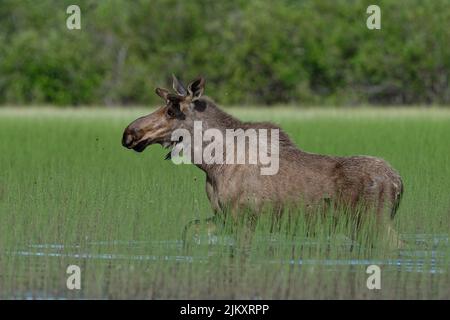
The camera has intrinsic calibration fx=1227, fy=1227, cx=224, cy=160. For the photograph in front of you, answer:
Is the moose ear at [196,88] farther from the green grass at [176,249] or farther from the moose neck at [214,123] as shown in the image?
the green grass at [176,249]

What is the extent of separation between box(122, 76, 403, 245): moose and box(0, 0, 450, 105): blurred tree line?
1816 inches

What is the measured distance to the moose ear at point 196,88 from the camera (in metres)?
10.9

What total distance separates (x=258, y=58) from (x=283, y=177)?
4913cm

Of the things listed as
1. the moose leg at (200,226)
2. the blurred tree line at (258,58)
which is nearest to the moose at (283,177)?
the moose leg at (200,226)

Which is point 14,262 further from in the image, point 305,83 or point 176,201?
point 305,83

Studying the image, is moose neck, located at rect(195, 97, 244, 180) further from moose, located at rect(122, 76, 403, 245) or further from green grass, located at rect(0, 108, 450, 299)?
green grass, located at rect(0, 108, 450, 299)

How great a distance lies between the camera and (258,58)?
59719mm

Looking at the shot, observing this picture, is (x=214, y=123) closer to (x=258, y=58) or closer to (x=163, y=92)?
(x=163, y=92)

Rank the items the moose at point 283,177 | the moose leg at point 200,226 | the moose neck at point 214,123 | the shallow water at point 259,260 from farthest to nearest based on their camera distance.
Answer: the moose neck at point 214,123, the moose at point 283,177, the moose leg at point 200,226, the shallow water at point 259,260

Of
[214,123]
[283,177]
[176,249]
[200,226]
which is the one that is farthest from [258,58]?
[176,249]

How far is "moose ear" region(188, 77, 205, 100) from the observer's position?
10891mm

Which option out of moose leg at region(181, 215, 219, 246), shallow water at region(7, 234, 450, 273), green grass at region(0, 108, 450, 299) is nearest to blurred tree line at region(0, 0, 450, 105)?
green grass at region(0, 108, 450, 299)

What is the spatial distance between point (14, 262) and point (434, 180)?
6931 millimetres

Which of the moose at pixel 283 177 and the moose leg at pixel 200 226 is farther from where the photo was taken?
the moose at pixel 283 177
